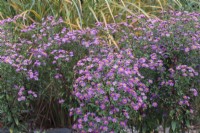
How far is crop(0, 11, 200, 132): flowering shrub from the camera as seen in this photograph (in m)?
3.27

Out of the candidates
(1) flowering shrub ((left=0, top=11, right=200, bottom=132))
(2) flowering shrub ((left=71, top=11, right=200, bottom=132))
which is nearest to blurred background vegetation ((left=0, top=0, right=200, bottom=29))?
(1) flowering shrub ((left=0, top=11, right=200, bottom=132))

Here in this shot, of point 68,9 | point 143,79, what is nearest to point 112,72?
point 143,79

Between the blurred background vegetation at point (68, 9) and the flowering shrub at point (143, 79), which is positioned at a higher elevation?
the blurred background vegetation at point (68, 9)

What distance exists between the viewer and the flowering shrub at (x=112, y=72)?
327cm

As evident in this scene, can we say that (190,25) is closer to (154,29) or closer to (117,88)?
(154,29)

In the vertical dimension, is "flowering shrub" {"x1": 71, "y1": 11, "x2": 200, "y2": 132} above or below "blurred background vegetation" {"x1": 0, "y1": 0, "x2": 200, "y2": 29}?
below

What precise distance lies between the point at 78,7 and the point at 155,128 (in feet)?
5.31

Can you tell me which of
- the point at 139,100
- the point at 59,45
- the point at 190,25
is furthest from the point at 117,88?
the point at 190,25

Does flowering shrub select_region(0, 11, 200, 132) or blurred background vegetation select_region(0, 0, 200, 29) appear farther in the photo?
blurred background vegetation select_region(0, 0, 200, 29)

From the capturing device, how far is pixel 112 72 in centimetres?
323

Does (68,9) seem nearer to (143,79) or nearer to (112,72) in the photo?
(143,79)

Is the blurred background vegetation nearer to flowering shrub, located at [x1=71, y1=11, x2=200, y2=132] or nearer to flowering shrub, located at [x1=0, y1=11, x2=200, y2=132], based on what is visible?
flowering shrub, located at [x1=0, y1=11, x2=200, y2=132]

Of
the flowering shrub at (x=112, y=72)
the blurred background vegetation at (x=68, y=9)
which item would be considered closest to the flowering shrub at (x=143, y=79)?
the flowering shrub at (x=112, y=72)

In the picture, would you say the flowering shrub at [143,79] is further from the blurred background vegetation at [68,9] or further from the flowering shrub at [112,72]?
the blurred background vegetation at [68,9]
